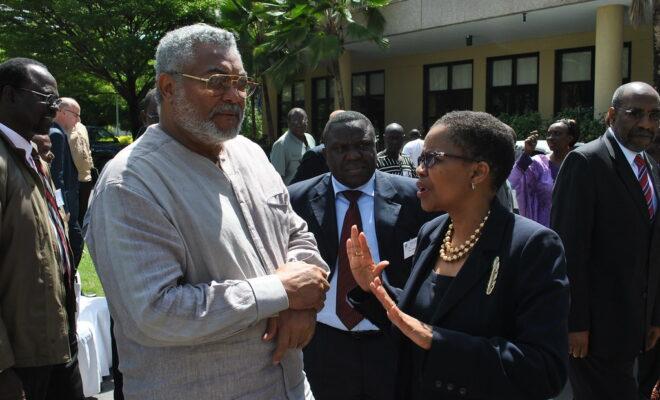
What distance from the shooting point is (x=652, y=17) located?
1338 centimetres

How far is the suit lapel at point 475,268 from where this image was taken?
7.50 feet

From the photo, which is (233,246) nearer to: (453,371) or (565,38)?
(453,371)

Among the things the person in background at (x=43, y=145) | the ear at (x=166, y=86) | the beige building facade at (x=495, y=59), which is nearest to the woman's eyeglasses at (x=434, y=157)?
the ear at (x=166, y=86)

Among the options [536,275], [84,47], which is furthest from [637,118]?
[84,47]

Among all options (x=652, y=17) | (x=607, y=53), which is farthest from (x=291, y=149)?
(x=607, y=53)

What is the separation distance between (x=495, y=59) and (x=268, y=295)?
19426mm

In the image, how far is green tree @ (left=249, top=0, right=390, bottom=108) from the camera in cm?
1652

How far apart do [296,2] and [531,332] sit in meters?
15.6

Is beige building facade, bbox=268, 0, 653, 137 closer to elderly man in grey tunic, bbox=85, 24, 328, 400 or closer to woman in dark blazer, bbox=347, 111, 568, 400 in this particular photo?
woman in dark blazer, bbox=347, 111, 568, 400

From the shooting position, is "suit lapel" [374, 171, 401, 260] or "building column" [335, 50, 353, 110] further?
"building column" [335, 50, 353, 110]

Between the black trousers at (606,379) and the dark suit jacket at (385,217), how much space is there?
4.54 feet

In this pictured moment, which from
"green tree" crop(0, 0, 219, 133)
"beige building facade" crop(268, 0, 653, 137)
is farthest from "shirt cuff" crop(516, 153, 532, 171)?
"green tree" crop(0, 0, 219, 133)

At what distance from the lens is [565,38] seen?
1827 cm

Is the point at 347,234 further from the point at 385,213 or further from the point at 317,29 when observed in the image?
the point at 317,29
